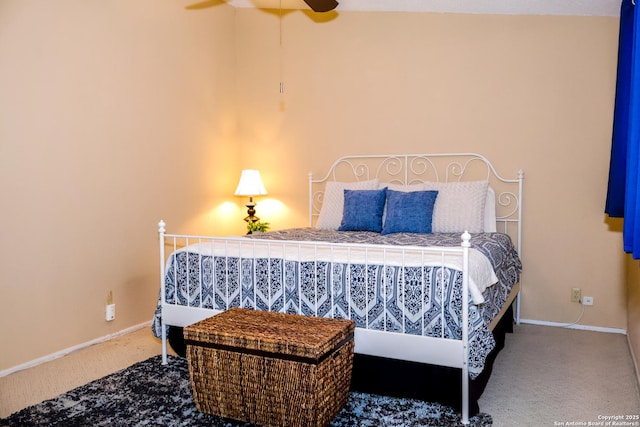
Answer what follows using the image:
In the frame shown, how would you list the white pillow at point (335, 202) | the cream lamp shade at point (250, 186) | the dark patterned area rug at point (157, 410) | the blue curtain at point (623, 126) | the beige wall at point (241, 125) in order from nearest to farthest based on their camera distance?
the dark patterned area rug at point (157, 410) < the blue curtain at point (623, 126) < the beige wall at point (241, 125) < the white pillow at point (335, 202) < the cream lamp shade at point (250, 186)

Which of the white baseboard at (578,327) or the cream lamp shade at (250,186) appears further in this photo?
the cream lamp shade at (250,186)

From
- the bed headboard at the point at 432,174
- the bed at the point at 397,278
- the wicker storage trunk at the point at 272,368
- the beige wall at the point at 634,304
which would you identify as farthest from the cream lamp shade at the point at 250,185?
the beige wall at the point at 634,304

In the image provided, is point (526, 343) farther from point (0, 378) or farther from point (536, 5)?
point (0, 378)

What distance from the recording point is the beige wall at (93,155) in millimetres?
2980

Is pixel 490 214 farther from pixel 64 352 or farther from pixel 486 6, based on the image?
pixel 64 352

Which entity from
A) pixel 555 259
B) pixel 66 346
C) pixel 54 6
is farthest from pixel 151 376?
pixel 555 259

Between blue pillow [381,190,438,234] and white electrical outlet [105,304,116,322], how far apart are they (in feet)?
6.31

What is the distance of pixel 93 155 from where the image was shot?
3434 mm

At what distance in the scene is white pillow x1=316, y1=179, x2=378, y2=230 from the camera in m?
4.10

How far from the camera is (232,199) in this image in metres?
4.89

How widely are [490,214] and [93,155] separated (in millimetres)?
2791

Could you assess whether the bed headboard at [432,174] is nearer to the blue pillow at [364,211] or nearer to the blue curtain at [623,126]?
the blue pillow at [364,211]

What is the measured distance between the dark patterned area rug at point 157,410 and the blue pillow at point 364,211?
149 cm

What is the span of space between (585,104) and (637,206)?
7.29ft
